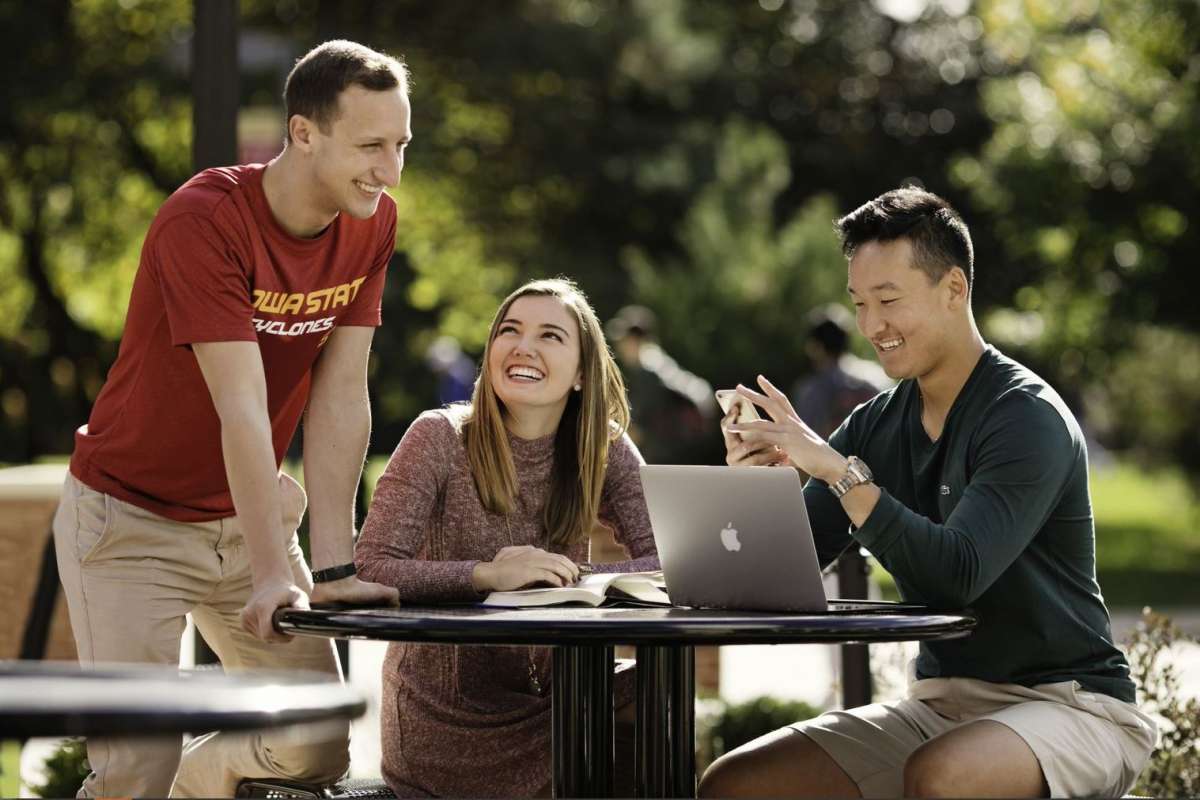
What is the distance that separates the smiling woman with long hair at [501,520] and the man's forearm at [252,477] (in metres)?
0.42

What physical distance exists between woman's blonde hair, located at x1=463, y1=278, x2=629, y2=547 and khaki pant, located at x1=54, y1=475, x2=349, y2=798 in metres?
0.56

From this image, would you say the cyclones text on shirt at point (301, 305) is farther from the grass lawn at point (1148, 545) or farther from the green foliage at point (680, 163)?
the green foliage at point (680, 163)

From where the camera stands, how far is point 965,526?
3.76 meters

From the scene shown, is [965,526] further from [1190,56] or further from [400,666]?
[1190,56]

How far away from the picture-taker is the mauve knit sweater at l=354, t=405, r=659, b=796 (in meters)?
4.25

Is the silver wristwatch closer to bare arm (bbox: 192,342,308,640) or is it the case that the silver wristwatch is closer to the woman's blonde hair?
the woman's blonde hair

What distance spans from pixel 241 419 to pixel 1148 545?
23.7 m

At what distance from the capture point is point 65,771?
21.3 feet

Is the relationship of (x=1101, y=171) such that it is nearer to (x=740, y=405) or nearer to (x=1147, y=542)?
(x=1147, y=542)

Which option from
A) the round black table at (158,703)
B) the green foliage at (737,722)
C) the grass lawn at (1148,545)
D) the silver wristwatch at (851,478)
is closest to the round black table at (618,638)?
the silver wristwatch at (851,478)

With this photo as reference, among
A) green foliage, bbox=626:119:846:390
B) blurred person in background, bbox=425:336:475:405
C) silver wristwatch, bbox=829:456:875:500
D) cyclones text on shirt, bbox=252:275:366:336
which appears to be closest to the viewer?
silver wristwatch, bbox=829:456:875:500

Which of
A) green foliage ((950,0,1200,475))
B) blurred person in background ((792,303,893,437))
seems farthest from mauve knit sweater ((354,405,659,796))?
green foliage ((950,0,1200,475))

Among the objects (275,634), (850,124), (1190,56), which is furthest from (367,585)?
(850,124)

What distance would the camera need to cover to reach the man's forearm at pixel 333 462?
4230 mm
